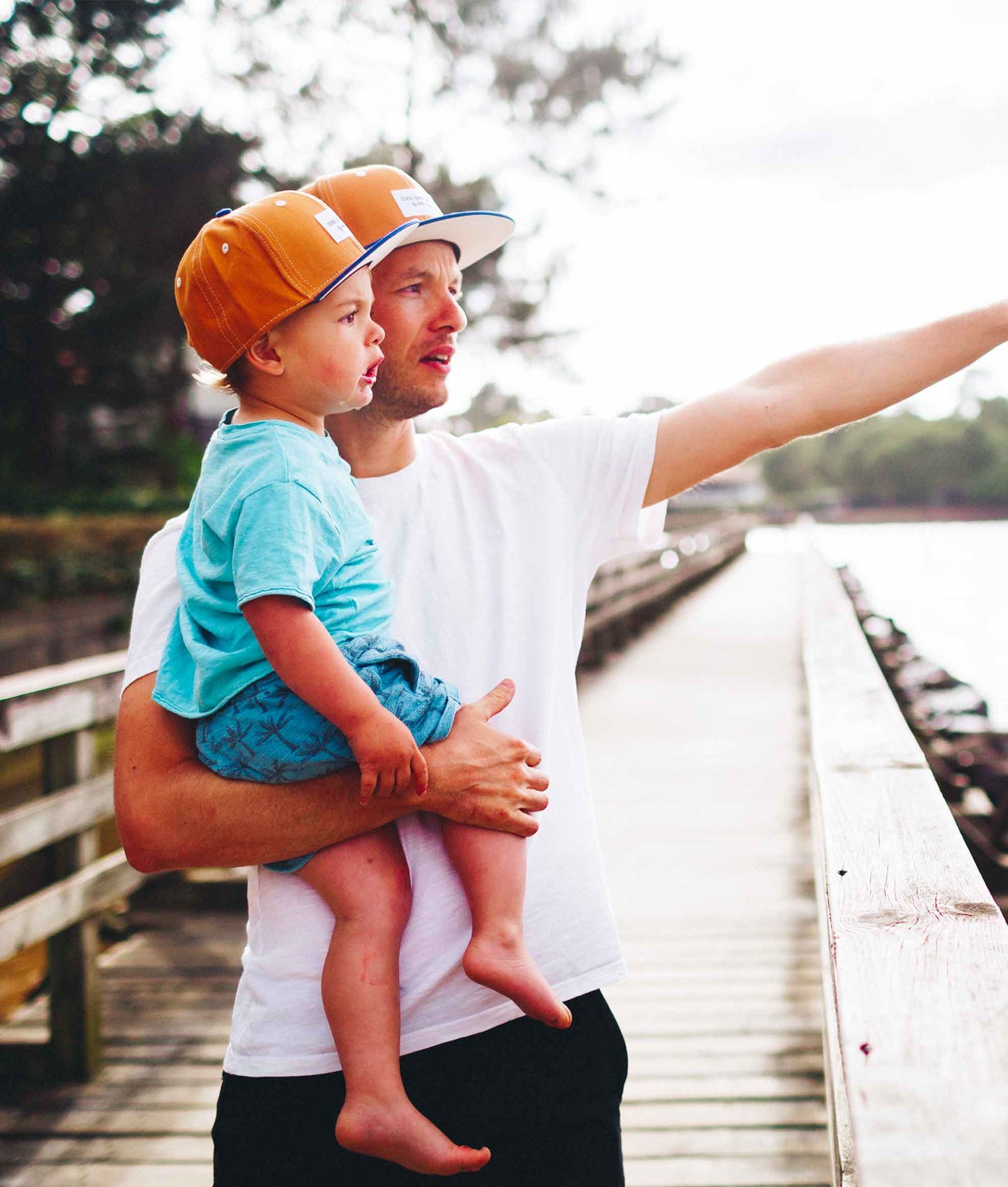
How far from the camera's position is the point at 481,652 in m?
1.71

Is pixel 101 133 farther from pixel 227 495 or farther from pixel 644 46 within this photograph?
pixel 227 495

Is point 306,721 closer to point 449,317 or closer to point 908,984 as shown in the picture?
point 449,317

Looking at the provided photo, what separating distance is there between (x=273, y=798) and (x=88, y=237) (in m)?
20.3

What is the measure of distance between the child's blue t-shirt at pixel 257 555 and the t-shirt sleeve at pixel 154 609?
0.16 ft

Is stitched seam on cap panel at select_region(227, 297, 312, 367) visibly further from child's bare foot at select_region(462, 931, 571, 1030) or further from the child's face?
child's bare foot at select_region(462, 931, 571, 1030)

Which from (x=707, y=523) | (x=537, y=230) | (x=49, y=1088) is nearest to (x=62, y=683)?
(x=49, y=1088)

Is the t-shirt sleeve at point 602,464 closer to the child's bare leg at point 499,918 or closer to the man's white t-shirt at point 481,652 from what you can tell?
the man's white t-shirt at point 481,652

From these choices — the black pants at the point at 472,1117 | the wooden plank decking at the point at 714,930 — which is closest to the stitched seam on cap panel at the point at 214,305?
the black pants at the point at 472,1117

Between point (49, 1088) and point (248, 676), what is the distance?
2.29m

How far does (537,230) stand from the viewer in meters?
18.7

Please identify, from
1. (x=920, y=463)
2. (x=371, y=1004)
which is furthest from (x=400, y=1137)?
(x=920, y=463)

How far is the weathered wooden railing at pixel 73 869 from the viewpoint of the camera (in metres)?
3.13

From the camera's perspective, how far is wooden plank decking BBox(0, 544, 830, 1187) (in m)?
2.89

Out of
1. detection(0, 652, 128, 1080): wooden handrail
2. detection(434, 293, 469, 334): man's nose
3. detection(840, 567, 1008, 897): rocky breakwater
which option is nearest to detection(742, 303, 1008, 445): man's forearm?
detection(434, 293, 469, 334): man's nose
